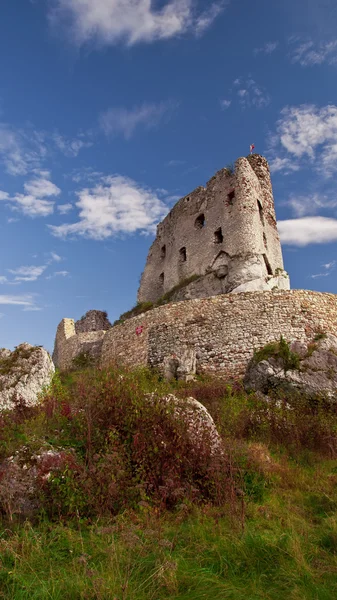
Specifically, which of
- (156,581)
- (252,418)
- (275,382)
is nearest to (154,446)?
(156,581)

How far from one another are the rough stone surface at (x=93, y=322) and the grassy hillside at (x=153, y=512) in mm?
25425

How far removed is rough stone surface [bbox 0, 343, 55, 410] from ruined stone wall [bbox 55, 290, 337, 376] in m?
7.05

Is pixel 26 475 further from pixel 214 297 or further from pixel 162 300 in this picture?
pixel 162 300

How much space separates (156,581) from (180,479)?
2422mm

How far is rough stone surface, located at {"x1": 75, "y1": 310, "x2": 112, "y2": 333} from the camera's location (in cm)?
3409

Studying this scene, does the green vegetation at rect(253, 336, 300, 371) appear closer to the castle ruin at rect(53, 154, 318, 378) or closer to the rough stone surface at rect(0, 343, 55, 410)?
the castle ruin at rect(53, 154, 318, 378)

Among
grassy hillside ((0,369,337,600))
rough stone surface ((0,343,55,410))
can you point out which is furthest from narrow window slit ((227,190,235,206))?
grassy hillside ((0,369,337,600))

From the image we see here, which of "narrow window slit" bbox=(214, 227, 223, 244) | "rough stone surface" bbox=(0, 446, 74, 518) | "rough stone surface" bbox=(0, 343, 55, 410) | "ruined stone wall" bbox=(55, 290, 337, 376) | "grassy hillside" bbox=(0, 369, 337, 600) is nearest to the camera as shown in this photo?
"grassy hillside" bbox=(0, 369, 337, 600)

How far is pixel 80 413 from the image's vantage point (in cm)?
700

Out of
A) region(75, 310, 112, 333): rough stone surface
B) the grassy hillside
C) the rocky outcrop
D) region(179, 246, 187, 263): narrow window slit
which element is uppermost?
region(179, 246, 187, 263): narrow window slit

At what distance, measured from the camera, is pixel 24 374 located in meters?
9.69

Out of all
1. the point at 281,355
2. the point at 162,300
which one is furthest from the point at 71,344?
the point at 281,355

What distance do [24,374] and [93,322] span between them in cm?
2470

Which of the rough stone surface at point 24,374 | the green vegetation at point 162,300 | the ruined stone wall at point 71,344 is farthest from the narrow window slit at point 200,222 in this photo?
the rough stone surface at point 24,374
